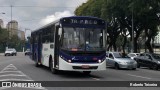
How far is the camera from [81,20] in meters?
20.4

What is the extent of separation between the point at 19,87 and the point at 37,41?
14961 mm

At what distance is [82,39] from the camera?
64.8 ft

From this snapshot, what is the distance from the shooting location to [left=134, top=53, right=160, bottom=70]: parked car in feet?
105

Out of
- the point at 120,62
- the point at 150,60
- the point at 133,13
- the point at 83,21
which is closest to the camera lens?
the point at 83,21

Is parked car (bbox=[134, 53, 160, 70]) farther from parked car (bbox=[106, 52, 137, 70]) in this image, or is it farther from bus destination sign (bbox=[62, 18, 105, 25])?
bus destination sign (bbox=[62, 18, 105, 25])

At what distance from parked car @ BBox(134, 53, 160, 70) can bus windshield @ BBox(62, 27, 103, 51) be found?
42.6ft

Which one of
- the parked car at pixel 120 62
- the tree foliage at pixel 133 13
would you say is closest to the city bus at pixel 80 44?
the parked car at pixel 120 62

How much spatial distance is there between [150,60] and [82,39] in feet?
48.1

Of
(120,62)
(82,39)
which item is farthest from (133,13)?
(82,39)

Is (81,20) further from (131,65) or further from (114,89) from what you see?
(131,65)

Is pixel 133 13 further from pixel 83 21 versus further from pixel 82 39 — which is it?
pixel 82 39

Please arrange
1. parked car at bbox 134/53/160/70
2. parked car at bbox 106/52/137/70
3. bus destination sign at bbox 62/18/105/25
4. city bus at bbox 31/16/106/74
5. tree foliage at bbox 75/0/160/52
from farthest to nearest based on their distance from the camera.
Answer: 1. tree foliage at bbox 75/0/160/52
2. parked car at bbox 134/53/160/70
3. parked car at bbox 106/52/137/70
4. bus destination sign at bbox 62/18/105/25
5. city bus at bbox 31/16/106/74

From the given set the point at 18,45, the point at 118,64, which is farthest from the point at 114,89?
the point at 18,45

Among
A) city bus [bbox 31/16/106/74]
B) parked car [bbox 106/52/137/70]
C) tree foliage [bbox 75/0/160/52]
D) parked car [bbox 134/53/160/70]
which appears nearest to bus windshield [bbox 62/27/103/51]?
city bus [bbox 31/16/106/74]
